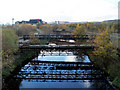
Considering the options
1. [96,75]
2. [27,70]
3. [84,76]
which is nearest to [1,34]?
[27,70]

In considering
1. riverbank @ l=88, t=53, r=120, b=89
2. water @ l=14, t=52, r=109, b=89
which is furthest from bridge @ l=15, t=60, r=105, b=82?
riverbank @ l=88, t=53, r=120, b=89

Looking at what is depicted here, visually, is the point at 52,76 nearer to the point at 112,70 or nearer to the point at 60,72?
the point at 60,72

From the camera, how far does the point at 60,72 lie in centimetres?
1323

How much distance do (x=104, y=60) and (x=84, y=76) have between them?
4.94 m

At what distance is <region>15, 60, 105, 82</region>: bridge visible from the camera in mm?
11906

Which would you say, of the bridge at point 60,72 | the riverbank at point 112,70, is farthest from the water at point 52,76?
the riverbank at point 112,70

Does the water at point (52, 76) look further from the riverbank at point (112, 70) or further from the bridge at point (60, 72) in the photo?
the riverbank at point (112, 70)

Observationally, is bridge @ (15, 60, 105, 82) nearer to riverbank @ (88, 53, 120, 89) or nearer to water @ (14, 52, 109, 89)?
water @ (14, 52, 109, 89)

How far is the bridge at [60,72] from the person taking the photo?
1191 cm

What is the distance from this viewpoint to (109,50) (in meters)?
15.1

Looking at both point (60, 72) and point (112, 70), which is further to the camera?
point (60, 72)

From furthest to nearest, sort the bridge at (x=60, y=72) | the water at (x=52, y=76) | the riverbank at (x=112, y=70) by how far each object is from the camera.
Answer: the bridge at (x=60, y=72), the water at (x=52, y=76), the riverbank at (x=112, y=70)

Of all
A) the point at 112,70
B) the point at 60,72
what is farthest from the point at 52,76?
the point at 112,70

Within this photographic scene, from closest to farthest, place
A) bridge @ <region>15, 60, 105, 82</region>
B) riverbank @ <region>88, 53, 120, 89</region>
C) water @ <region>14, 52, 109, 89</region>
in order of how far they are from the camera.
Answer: riverbank @ <region>88, 53, 120, 89</region> < water @ <region>14, 52, 109, 89</region> < bridge @ <region>15, 60, 105, 82</region>
